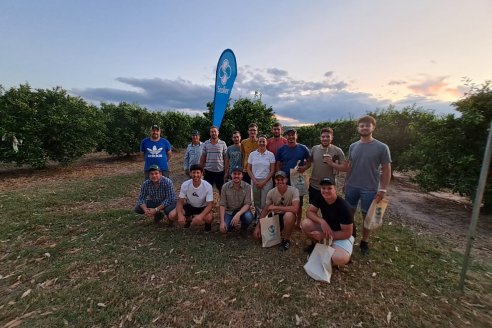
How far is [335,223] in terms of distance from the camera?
351 cm

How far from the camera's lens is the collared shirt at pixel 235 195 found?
439 cm

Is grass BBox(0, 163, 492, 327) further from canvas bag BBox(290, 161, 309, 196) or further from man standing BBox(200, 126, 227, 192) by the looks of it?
man standing BBox(200, 126, 227, 192)

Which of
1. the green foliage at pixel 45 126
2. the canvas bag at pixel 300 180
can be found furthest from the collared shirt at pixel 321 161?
the green foliage at pixel 45 126

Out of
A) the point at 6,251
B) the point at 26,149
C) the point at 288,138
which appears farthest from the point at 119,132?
the point at 288,138

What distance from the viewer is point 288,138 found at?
4375 millimetres

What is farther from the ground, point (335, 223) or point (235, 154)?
point (235, 154)

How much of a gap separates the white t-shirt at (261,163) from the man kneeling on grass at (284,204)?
0.39 metres

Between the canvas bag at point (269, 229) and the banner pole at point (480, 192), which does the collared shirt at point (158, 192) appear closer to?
the canvas bag at point (269, 229)

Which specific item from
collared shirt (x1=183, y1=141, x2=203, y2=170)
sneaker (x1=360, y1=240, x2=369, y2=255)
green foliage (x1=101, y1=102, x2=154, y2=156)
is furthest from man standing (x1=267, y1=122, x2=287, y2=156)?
green foliage (x1=101, y1=102, x2=154, y2=156)

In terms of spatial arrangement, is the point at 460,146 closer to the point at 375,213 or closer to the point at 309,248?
the point at 375,213

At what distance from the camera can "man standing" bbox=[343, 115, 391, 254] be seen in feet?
11.7

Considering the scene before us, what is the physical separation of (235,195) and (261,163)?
0.69 metres

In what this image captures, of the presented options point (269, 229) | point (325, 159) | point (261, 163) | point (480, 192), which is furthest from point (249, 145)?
point (480, 192)

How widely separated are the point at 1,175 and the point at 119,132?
202 inches
